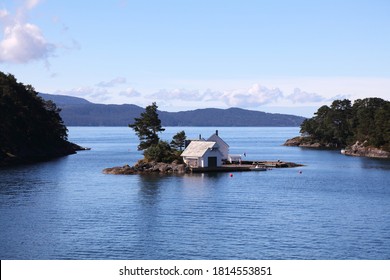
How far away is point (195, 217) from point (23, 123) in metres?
101

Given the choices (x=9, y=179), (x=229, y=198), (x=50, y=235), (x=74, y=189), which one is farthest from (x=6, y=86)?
(x=50, y=235)

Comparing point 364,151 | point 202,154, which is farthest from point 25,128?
point 364,151

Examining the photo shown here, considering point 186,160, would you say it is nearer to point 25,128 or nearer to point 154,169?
point 154,169

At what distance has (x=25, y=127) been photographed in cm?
15175

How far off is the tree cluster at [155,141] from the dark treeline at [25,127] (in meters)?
28.7

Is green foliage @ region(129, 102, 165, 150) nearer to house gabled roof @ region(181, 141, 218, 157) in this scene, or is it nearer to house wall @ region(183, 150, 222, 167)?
house gabled roof @ region(181, 141, 218, 157)

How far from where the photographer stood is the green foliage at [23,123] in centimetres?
13862

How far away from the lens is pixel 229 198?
73250 mm

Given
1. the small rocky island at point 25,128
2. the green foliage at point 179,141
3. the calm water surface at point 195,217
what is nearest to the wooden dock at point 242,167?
Result: the calm water surface at point 195,217

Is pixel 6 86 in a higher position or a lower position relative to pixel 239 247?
higher

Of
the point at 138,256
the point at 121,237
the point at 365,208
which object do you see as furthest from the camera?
the point at 365,208

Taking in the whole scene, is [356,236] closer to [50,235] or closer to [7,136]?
[50,235]

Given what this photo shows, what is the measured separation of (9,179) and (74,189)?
52.7ft

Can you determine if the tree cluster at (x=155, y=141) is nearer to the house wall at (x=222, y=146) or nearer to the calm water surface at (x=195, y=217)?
the house wall at (x=222, y=146)
